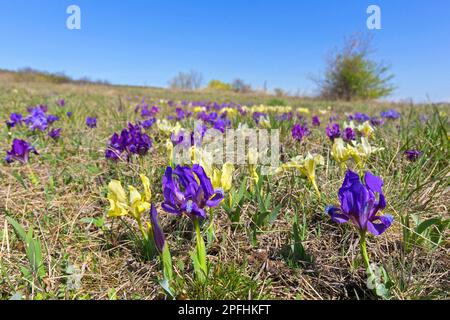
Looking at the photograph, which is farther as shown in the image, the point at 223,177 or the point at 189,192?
the point at 223,177

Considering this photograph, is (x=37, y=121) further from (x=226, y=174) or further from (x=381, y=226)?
(x=381, y=226)

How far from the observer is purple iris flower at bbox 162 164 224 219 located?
124 cm

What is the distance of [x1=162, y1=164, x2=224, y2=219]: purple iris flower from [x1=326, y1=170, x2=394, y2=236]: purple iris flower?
53 centimetres

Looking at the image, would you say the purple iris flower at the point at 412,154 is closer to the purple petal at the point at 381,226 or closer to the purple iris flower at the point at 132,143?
the purple petal at the point at 381,226

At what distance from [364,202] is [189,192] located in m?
0.69

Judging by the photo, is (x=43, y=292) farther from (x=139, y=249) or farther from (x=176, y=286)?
(x=176, y=286)

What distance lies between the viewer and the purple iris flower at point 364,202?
115 centimetres

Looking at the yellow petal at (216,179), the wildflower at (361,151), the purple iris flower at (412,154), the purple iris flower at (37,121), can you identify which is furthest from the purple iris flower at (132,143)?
the purple iris flower at (412,154)

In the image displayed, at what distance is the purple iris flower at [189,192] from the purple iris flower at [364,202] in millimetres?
531

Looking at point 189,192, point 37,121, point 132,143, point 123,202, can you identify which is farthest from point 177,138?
point 37,121

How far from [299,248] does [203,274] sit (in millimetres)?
490

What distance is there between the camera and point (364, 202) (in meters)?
1.16

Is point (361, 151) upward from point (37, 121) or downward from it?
downward

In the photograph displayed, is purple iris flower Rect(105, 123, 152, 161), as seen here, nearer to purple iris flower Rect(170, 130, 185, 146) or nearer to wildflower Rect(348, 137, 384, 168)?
purple iris flower Rect(170, 130, 185, 146)
